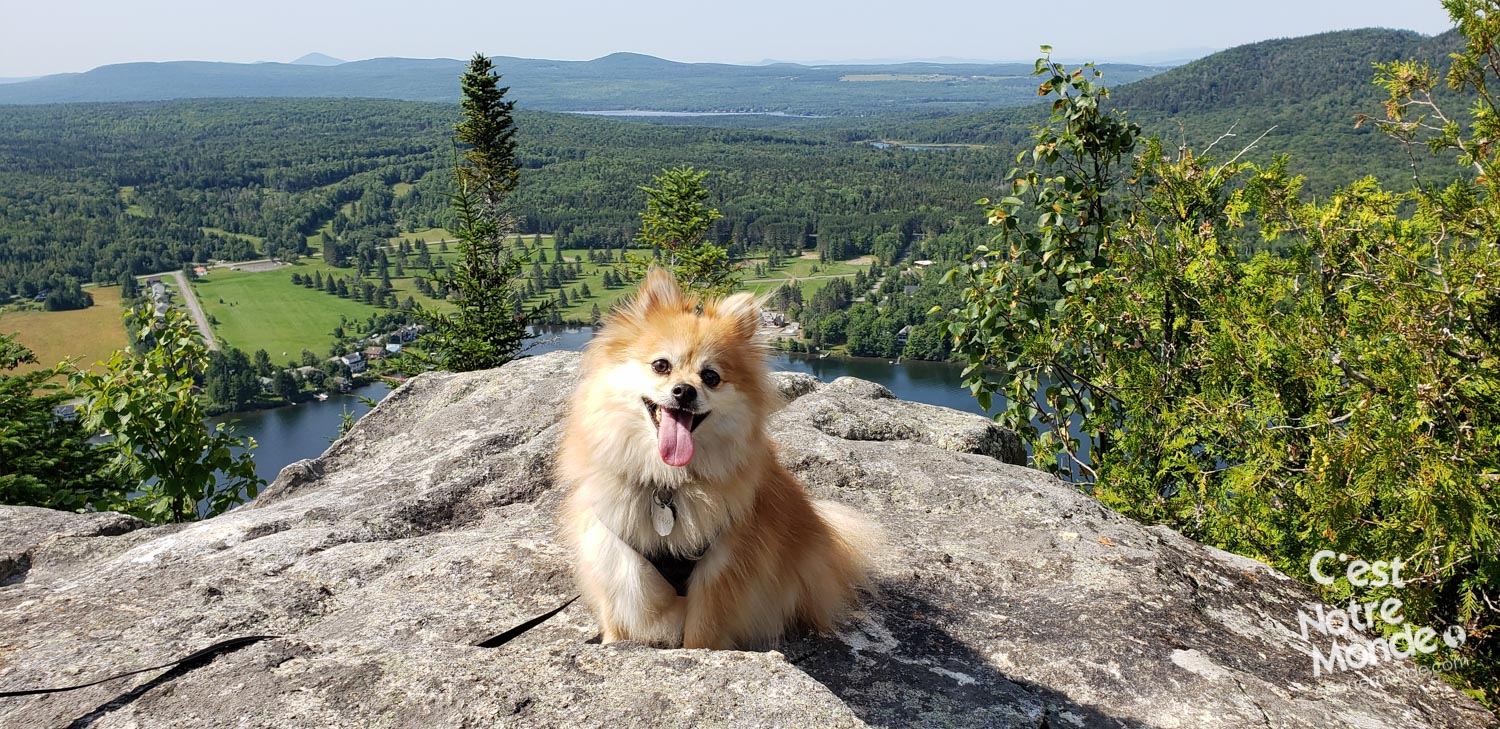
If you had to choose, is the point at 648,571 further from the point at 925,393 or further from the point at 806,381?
the point at 925,393

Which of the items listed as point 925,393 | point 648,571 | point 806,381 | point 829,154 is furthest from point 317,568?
point 829,154

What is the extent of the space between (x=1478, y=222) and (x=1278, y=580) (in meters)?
2.31

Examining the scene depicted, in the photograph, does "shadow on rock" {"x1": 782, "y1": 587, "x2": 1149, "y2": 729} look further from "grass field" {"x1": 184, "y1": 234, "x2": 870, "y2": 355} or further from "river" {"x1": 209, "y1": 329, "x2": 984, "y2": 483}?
"grass field" {"x1": 184, "y1": 234, "x2": 870, "y2": 355}

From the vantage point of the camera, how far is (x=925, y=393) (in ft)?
167

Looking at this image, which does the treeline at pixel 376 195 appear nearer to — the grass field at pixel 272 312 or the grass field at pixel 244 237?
the grass field at pixel 244 237

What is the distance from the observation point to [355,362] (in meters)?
70.7

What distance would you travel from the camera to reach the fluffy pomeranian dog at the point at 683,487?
3418mm

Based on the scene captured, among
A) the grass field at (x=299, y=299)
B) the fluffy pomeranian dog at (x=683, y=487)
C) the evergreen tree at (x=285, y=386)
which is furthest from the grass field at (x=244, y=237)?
the fluffy pomeranian dog at (x=683, y=487)

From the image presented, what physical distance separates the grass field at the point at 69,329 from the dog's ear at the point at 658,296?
250ft

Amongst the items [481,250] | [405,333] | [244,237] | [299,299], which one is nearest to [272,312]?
[299,299]

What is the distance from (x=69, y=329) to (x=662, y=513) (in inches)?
3883

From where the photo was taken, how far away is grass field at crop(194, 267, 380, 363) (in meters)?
79.9

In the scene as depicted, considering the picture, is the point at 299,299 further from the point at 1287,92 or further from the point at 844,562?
the point at 1287,92

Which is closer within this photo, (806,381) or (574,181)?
(806,381)
